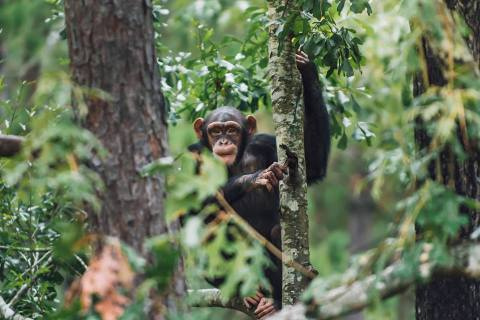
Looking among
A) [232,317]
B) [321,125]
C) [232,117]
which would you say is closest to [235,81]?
[232,117]

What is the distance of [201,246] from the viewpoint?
9.75 feet

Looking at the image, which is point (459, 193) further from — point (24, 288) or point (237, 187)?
point (24, 288)

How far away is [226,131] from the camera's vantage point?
6434 millimetres

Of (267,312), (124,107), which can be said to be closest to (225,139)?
(267,312)

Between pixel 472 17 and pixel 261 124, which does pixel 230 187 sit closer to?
pixel 472 17

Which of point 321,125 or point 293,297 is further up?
point 321,125

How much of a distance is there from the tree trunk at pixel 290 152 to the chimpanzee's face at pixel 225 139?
3.95 feet

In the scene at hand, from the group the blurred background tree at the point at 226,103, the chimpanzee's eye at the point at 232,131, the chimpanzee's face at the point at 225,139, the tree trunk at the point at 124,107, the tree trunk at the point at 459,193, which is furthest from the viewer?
the chimpanzee's eye at the point at 232,131

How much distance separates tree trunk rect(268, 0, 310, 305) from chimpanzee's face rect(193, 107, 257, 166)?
1216 millimetres

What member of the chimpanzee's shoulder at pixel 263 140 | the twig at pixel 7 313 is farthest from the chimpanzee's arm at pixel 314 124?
the twig at pixel 7 313

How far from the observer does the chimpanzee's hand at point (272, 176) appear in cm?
491

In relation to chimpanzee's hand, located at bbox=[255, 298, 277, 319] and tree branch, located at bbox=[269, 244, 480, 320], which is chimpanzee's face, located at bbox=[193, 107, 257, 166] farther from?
tree branch, located at bbox=[269, 244, 480, 320]

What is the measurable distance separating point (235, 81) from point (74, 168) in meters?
3.54

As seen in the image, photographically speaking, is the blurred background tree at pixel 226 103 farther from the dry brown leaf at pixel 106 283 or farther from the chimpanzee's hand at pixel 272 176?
the chimpanzee's hand at pixel 272 176
